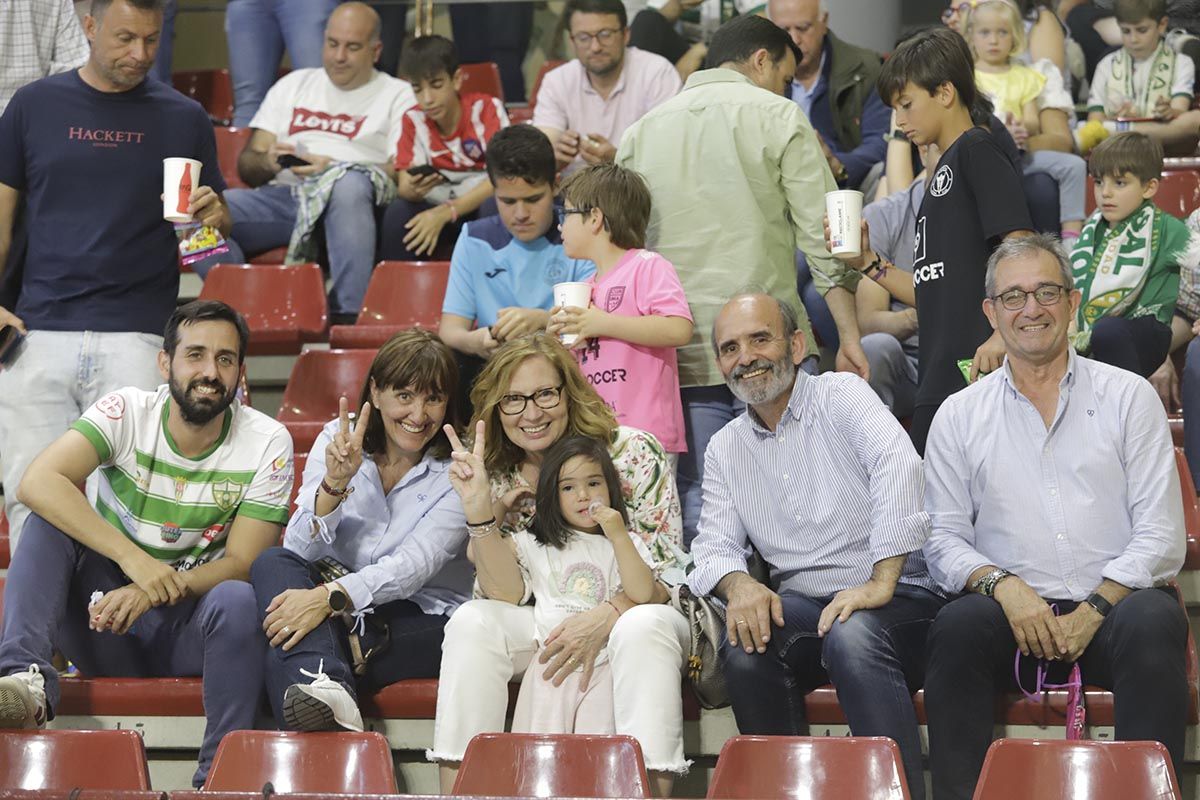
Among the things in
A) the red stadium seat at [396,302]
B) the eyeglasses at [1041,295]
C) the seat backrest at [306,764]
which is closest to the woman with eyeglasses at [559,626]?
the seat backrest at [306,764]

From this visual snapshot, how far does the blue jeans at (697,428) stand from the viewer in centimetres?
381

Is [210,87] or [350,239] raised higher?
[210,87]

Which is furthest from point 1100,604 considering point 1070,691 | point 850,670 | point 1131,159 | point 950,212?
point 1131,159

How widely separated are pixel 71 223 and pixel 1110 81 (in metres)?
4.16

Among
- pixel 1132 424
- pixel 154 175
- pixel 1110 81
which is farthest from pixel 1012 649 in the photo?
pixel 1110 81

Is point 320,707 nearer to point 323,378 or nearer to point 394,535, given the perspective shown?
point 394,535

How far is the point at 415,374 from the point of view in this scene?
3471 millimetres

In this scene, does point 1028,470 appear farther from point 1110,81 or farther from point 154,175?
point 1110,81

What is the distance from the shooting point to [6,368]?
3.88 m

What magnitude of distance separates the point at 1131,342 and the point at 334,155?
2999mm

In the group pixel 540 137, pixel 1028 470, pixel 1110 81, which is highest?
pixel 1110 81

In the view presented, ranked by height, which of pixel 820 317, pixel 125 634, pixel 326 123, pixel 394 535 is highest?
pixel 326 123

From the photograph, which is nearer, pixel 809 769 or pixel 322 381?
pixel 809 769

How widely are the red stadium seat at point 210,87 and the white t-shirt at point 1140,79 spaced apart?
397 centimetres
